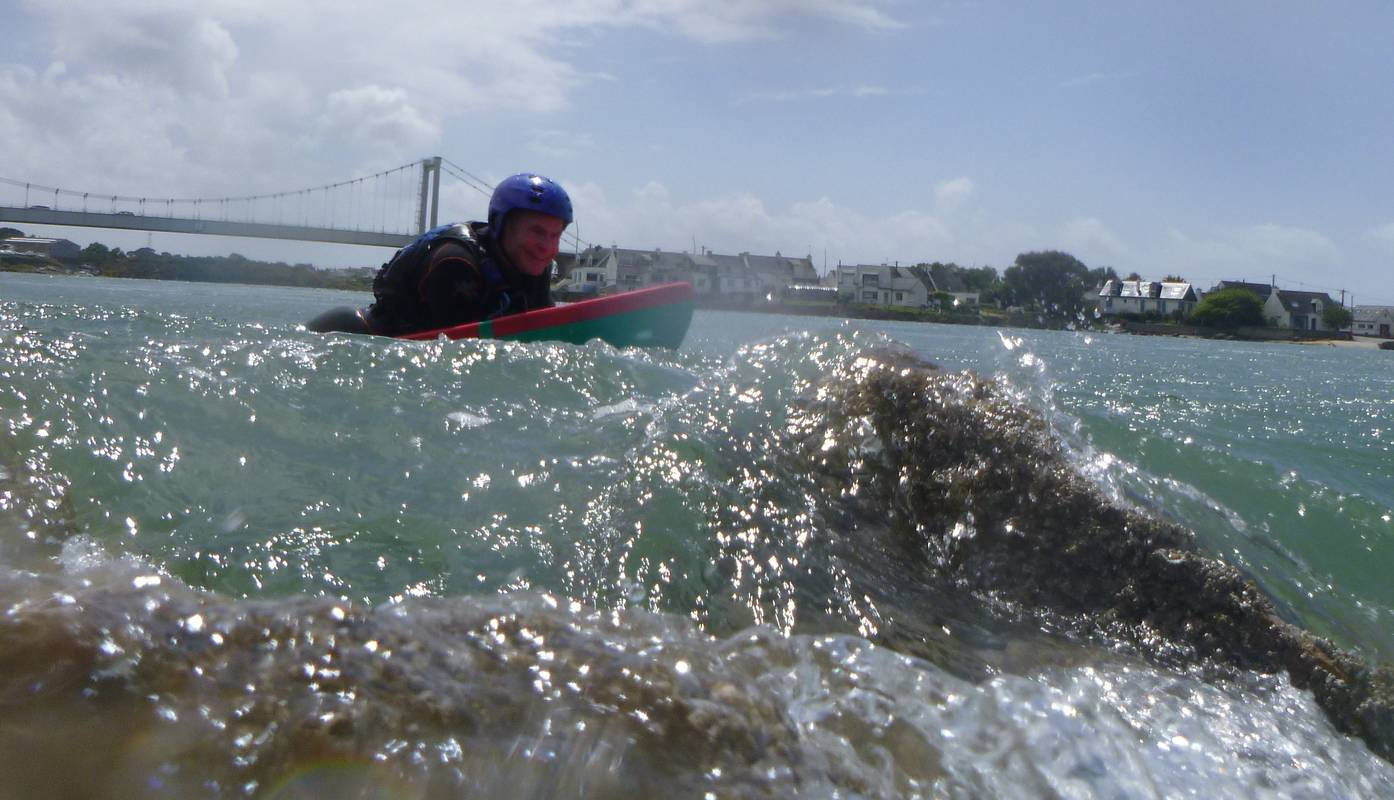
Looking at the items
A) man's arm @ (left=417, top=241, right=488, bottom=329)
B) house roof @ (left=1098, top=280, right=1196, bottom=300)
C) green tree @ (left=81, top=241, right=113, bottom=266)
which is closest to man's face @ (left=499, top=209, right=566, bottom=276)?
man's arm @ (left=417, top=241, right=488, bottom=329)

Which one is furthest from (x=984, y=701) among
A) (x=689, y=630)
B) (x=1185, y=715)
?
(x=689, y=630)

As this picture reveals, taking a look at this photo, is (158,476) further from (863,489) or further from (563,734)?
(863,489)

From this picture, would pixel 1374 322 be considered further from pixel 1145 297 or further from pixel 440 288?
pixel 440 288

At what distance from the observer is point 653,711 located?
1.93 metres

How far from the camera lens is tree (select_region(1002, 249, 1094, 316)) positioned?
105ft

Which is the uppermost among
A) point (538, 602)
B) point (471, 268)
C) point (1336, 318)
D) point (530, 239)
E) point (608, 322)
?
point (1336, 318)

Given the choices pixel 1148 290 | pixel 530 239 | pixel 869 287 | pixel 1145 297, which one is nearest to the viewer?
pixel 530 239

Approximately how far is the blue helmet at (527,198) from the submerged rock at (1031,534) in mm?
3198

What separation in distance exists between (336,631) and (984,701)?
1464mm

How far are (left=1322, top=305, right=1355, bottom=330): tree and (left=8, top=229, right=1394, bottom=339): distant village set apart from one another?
96mm

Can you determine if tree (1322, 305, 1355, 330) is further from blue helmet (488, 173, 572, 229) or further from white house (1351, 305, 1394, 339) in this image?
blue helmet (488, 173, 572, 229)

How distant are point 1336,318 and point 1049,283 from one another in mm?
33893

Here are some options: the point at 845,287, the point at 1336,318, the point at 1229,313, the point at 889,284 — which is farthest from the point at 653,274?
the point at 1336,318

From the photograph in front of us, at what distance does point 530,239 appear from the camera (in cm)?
685
